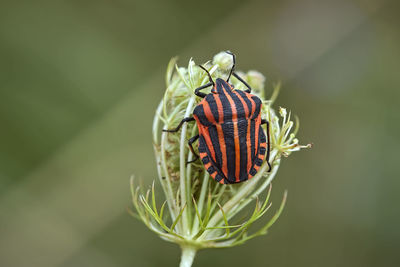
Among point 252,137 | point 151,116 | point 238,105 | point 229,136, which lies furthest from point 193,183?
point 151,116

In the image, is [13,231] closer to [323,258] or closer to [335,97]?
[323,258]

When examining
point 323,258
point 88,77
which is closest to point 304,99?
point 323,258

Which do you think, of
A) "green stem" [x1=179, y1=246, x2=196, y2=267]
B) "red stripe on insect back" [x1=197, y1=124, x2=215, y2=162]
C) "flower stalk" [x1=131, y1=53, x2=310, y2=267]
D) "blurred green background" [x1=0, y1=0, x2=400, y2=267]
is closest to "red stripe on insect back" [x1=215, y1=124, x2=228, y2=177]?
"red stripe on insect back" [x1=197, y1=124, x2=215, y2=162]

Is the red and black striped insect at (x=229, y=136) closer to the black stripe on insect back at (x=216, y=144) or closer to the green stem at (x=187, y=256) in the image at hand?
the black stripe on insect back at (x=216, y=144)

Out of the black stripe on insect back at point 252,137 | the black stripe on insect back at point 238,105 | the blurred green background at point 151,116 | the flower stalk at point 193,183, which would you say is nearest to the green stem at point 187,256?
the flower stalk at point 193,183

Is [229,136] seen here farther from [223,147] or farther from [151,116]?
[151,116]

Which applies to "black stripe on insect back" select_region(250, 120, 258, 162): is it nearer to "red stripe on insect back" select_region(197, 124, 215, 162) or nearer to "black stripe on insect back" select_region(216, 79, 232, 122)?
"black stripe on insect back" select_region(216, 79, 232, 122)
